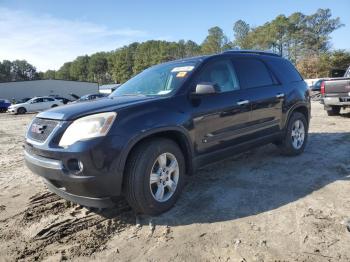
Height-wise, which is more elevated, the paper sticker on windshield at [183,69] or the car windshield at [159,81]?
the paper sticker on windshield at [183,69]

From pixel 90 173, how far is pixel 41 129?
0.87 meters

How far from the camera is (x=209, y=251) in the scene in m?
2.95

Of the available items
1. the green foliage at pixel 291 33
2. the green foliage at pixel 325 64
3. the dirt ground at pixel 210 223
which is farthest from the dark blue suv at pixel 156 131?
the green foliage at pixel 291 33

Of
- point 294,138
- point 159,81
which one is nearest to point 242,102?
point 159,81

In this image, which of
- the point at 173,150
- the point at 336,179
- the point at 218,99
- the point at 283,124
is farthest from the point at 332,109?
the point at 173,150

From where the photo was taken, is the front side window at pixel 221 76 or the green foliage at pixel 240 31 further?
the green foliage at pixel 240 31

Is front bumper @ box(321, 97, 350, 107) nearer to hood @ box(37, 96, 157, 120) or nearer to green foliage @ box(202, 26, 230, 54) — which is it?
hood @ box(37, 96, 157, 120)

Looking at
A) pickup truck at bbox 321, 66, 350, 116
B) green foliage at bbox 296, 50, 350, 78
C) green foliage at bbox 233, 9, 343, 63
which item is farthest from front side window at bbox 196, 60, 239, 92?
green foliage at bbox 233, 9, 343, 63

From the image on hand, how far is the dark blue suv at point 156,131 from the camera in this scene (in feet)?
10.6

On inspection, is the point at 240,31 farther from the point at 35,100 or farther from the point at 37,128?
the point at 37,128

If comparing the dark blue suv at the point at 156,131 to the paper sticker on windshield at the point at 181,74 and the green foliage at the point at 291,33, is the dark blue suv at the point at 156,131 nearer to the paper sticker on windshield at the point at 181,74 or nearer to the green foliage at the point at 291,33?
the paper sticker on windshield at the point at 181,74

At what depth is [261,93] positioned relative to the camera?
504cm

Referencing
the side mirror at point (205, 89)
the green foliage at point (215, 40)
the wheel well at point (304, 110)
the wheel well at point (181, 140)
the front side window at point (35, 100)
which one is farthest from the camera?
the green foliage at point (215, 40)

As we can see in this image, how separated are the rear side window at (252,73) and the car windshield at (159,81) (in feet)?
2.74
